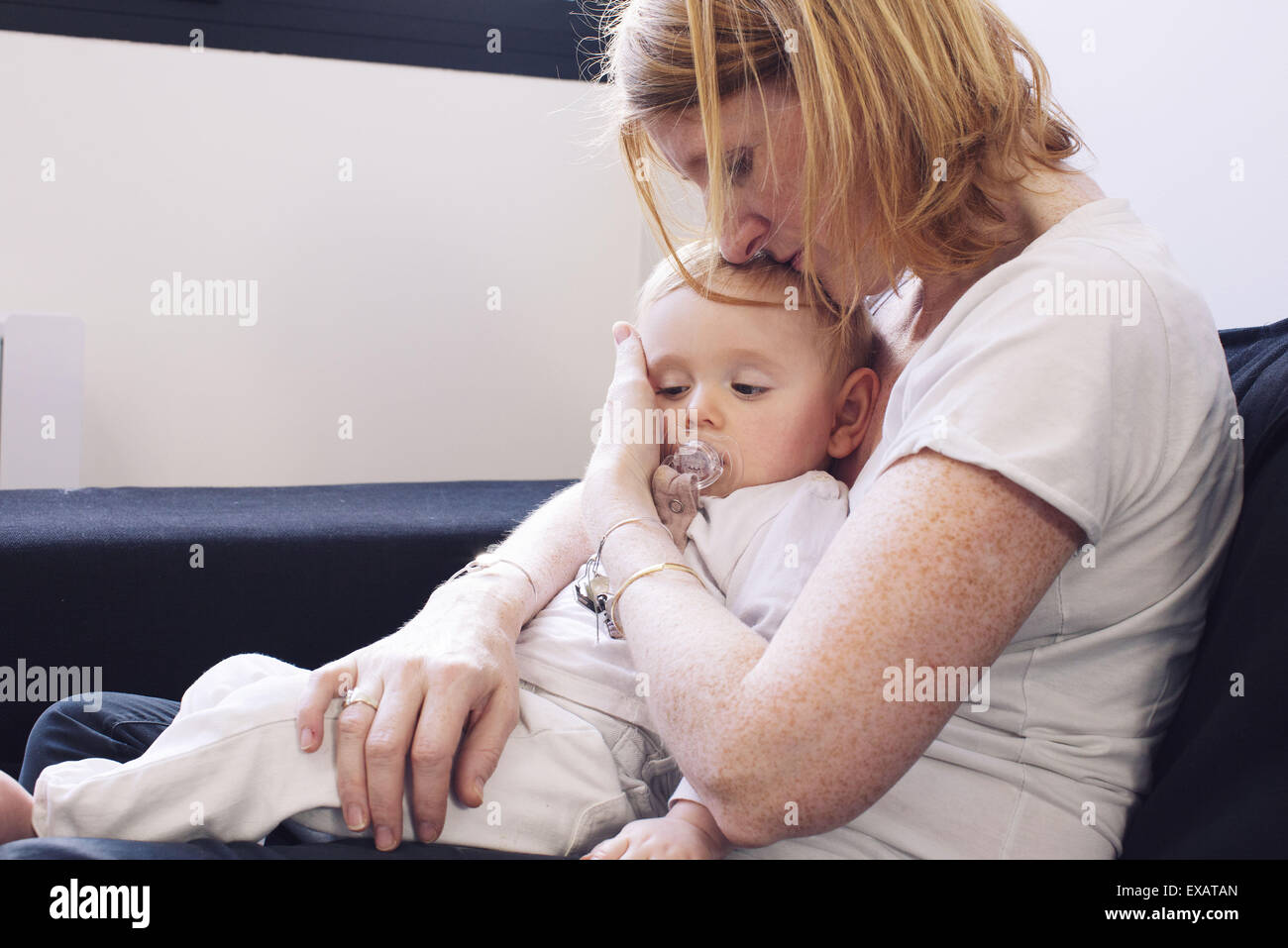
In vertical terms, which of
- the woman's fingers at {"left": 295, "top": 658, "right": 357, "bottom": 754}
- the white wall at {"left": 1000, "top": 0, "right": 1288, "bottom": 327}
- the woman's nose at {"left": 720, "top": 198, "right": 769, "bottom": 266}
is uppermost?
the white wall at {"left": 1000, "top": 0, "right": 1288, "bottom": 327}

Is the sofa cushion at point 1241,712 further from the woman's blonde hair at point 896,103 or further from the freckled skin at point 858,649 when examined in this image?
the woman's blonde hair at point 896,103

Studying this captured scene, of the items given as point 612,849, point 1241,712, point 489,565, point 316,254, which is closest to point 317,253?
point 316,254

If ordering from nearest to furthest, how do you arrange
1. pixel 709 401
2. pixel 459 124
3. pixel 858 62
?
pixel 858 62
pixel 709 401
pixel 459 124

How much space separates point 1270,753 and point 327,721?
0.70 m

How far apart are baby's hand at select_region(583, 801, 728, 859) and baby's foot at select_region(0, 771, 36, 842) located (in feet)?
1.56

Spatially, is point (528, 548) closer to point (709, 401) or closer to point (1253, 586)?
point (709, 401)

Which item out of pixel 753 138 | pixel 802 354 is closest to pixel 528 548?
pixel 802 354

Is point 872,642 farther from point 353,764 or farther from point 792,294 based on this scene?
point 792,294

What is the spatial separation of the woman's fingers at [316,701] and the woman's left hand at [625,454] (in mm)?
252

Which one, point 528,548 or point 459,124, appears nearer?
point 528,548

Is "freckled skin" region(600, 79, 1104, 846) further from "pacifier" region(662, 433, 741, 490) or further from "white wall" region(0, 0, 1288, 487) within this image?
"white wall" region(0, 0, 1288, 487)

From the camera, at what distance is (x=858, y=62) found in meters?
0.84

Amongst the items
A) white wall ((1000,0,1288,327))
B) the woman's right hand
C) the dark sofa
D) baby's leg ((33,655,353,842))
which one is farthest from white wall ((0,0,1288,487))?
baby's leg ((33,655,353,842))

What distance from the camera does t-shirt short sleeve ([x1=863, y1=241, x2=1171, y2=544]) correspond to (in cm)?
66
